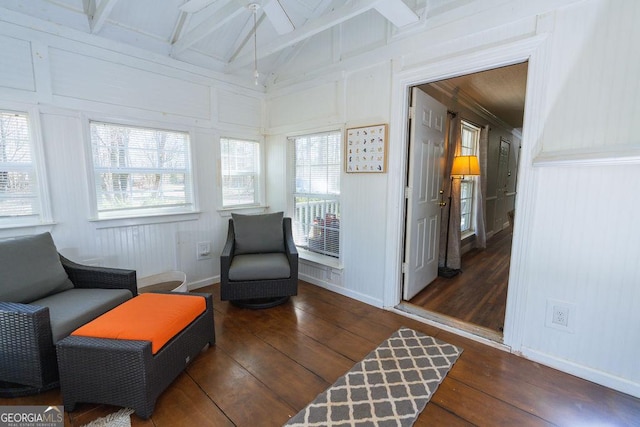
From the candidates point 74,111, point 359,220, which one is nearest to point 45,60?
point 74,111

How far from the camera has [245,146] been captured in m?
3.64

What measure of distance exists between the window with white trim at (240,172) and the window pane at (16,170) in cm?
162

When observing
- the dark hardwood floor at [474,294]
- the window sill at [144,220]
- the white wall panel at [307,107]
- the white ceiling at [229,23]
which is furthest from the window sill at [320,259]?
the white ceiling at [229,23]

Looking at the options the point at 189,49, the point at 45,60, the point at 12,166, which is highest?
the point at 189,49

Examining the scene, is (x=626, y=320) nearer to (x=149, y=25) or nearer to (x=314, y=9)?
(x=314, y=9)

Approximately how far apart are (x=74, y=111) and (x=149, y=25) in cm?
100

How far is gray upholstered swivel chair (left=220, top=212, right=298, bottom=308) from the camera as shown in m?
2.63

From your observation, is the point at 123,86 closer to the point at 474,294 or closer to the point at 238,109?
the point at 238,109

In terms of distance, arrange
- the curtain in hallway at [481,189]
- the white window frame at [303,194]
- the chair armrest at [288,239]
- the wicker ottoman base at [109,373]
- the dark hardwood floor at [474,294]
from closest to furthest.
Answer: the wicker ottoman base at [109,373] < the dark hardwood floor at [474,294] < the chair armrest at [288,239] < the white window frame at [303,194] < the curtain in hallway at [481,189]

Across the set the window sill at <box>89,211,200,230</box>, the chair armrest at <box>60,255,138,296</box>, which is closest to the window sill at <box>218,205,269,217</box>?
the window sill at <box>89,211,200,230</box>

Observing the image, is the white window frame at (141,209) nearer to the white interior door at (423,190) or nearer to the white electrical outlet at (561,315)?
the white interior door at (423,190)

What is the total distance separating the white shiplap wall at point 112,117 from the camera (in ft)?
7.15

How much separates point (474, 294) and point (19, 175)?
14.0 feet

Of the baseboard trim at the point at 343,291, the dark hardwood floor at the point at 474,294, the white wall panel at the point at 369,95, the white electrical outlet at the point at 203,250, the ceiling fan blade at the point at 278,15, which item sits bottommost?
the dark hardwood floor at the point at 474,294
